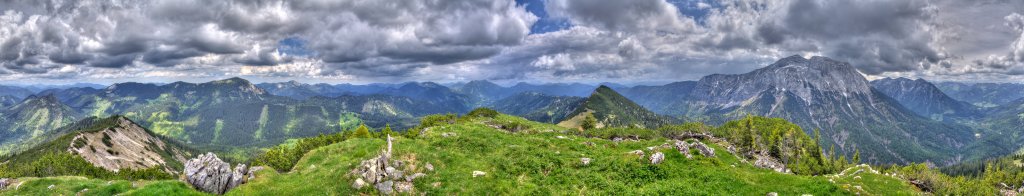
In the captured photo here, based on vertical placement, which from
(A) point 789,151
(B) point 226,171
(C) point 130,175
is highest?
(B) point 226,171

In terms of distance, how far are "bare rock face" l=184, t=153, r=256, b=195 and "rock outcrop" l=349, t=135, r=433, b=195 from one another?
44.3 feet

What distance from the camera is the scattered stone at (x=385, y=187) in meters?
42.1

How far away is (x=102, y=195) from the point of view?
140 ft

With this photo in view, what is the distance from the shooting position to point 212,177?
152 ft

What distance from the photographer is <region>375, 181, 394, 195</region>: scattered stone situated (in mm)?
42094

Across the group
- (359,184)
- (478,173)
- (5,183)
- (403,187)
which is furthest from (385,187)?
(5,183)

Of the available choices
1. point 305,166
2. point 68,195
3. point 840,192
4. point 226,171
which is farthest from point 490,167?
point 68,195

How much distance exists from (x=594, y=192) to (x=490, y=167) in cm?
1368

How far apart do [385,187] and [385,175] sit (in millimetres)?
2243

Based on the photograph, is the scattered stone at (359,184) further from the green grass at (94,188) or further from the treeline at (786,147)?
the treeline at (786,147)

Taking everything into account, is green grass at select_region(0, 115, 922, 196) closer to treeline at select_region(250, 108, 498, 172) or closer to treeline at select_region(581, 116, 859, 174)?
treeline at select_region(250, 108, 498, 172)

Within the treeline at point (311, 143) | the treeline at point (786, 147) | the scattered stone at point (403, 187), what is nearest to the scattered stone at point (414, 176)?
the scattered stone at point (403, 187)

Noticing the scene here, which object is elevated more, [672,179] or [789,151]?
[672,179]

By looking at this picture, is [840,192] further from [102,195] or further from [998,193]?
[998,193]
